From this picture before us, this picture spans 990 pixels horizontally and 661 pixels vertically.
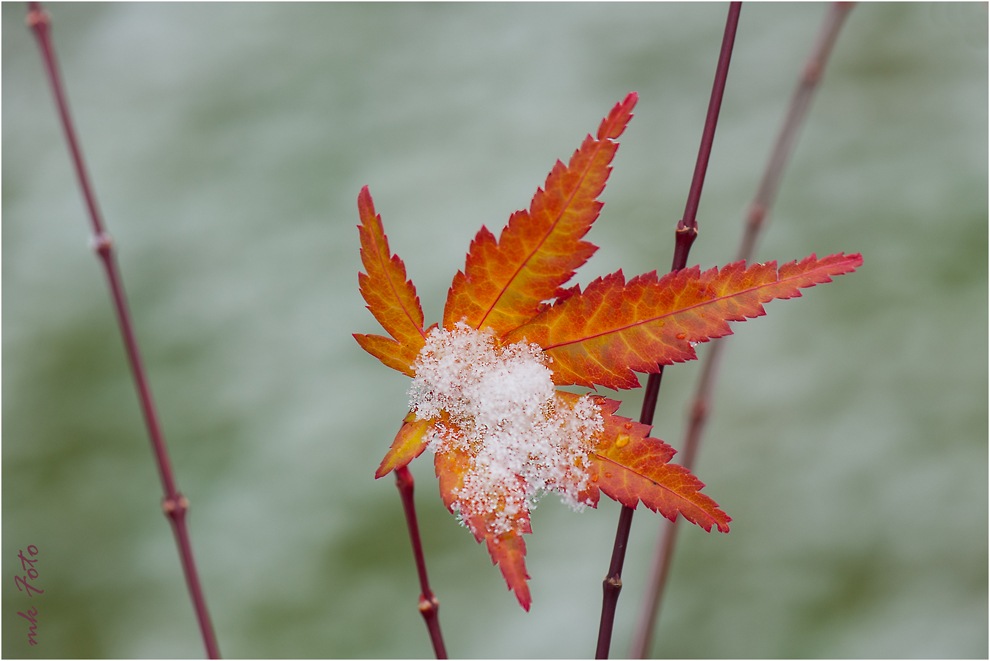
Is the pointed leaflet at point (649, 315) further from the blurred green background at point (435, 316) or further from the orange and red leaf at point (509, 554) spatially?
the blurred green background at point (435, 316)

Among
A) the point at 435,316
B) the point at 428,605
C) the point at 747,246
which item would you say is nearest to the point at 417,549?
the point at 428,605

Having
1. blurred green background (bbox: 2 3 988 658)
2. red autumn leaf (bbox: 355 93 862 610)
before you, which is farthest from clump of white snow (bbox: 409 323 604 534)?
blurred green background (bbox: 2 3 988 658)

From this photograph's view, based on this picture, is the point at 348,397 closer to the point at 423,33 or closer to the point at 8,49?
the point at 423,33

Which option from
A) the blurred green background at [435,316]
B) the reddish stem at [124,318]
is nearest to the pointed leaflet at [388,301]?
the reddish stem at [124,318]

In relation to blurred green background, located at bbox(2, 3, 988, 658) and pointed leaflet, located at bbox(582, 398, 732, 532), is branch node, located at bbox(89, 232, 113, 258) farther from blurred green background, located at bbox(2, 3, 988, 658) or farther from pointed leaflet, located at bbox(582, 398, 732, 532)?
blurred green background, located at bbox(2, 3, 988, 658)

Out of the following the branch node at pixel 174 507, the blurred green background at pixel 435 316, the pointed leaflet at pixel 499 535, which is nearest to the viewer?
the pointed leaflet at pixel 499 535

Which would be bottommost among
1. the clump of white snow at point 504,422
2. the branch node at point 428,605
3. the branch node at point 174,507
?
the branch node at point 428,605
